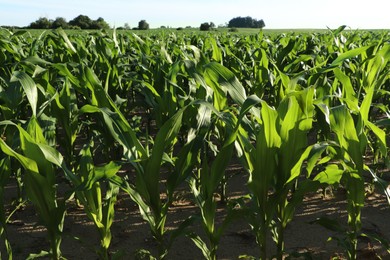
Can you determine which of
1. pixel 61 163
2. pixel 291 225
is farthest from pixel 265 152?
pixel 291 225

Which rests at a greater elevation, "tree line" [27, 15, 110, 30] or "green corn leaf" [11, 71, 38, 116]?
"green corn leaf" [11, 71, 38, 116]

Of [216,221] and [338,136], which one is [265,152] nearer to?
[338,136]

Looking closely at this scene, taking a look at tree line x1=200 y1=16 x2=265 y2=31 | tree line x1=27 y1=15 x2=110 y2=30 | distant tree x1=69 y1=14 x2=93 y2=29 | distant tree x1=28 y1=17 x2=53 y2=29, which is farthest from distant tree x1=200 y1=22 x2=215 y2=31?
tree line x1=200 y1=16 x2=265 y2=31

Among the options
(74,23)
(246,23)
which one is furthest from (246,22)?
(74,23)

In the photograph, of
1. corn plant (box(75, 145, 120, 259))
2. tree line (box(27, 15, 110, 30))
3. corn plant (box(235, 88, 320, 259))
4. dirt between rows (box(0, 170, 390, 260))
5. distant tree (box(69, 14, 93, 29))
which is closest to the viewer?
corn plant (box(235, 88, 320, 259))

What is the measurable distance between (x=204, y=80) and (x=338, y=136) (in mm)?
851

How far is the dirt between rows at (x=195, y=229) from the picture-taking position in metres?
2.60

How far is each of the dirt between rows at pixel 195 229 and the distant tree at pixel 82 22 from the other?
50034mm

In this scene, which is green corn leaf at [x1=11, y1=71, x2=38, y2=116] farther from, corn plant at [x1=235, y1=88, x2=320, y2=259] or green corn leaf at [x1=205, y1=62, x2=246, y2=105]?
corn plant at [x1=235, y1=88, x2=320, y2=259]

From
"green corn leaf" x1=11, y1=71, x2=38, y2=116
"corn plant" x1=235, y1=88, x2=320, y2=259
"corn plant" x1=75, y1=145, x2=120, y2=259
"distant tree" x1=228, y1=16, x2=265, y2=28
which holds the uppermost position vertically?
"green corn leaf" x1=11, y1=71, x2=38, y2=116

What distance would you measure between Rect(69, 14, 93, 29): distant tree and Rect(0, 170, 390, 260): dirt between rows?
50.0 m

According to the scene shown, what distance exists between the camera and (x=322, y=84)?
323 cm

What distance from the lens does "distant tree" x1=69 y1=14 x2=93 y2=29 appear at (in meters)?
50.6

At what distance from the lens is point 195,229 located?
2.90 m
